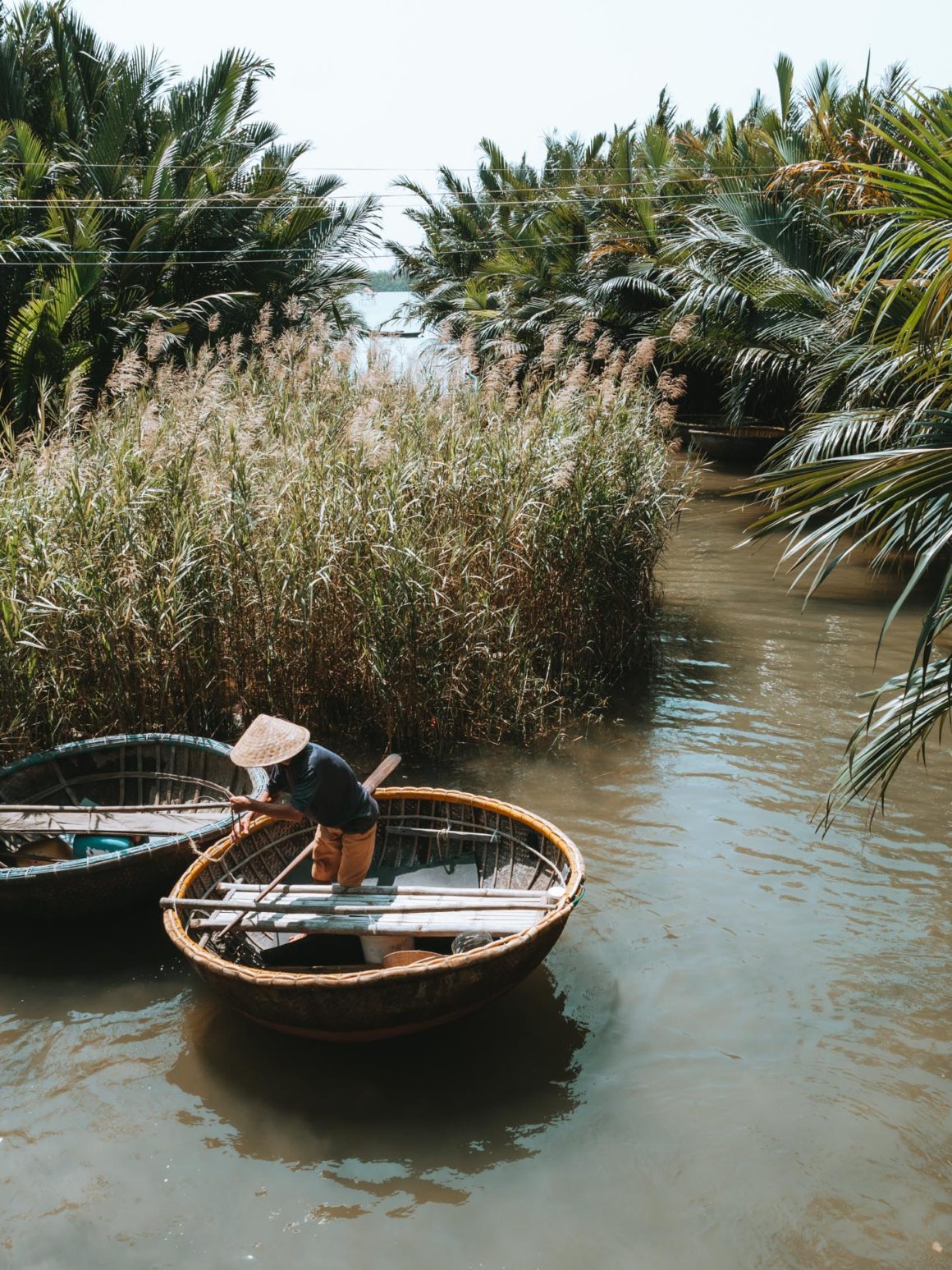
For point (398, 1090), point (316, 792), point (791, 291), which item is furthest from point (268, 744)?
point (791, 291)

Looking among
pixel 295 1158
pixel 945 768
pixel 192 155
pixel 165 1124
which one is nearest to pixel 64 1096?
pixel 165 1124

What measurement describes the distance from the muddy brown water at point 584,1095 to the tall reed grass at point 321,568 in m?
1.61

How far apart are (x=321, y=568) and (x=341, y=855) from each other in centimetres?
239

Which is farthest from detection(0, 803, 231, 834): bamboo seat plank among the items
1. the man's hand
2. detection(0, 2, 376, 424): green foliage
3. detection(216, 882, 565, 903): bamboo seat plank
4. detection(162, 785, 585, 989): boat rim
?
detection(0, 2, 376, 424): green foliage

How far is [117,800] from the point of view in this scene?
645 cm

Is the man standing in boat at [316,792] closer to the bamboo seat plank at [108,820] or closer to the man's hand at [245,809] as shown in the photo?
the man's hand at [245,809]

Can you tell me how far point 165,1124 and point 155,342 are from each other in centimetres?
763

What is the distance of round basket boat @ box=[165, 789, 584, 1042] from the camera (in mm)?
4344

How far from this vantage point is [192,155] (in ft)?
55.0

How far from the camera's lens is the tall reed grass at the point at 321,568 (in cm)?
665

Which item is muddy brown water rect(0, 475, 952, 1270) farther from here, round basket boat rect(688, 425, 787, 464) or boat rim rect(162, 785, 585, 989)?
round basket boat rect(688, 425, 787, 464)

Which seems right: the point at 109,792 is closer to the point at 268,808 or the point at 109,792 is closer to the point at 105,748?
the point at 105,748

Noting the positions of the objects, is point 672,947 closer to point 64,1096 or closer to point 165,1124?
point 165,1124

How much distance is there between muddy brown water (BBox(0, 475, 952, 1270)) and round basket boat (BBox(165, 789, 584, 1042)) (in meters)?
0.37
